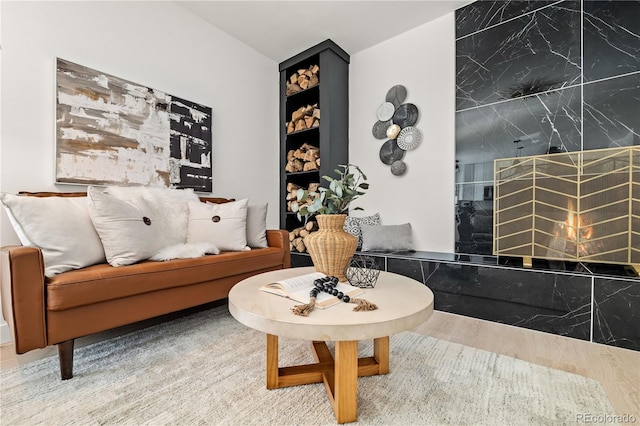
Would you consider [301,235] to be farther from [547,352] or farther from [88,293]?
[547,352]

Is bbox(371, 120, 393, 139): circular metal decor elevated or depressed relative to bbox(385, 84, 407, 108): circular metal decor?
depressed

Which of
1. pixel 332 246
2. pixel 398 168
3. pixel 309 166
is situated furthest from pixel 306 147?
pixel 332 246

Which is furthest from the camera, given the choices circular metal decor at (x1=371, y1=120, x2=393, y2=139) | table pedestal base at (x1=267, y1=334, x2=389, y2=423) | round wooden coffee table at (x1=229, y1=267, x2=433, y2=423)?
circular metal decor at (x1=371, y1=120, x2=393, y2=139)

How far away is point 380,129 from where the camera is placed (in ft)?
10.2

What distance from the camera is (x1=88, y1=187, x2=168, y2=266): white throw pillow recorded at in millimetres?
1592

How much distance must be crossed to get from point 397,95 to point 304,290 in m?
2.55

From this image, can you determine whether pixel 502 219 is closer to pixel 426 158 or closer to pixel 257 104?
pixel 426 158

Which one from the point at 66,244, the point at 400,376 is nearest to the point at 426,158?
the point at 400,376

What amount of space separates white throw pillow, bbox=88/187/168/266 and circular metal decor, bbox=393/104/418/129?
2.43 m

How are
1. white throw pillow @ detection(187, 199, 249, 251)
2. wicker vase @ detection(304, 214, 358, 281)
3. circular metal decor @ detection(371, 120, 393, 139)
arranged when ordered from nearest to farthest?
wicker vase @ detection(304, 214, 358, 281) < white throw pillow @ detection(187, 199, 249, 251) < circular metal decor @ detection(371, 120, 393, 139)

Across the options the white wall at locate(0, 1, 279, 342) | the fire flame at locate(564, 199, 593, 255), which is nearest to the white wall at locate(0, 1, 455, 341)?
the white wall at locate(0, 1, 279, 342)

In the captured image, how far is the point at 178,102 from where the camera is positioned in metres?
2.53

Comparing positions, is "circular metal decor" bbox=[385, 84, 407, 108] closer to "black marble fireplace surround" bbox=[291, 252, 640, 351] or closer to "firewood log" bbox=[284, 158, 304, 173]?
"firewood log" bbox=[284, 158, 304, 173]

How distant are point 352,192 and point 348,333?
0.68m
